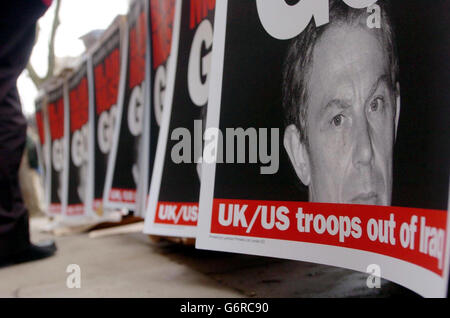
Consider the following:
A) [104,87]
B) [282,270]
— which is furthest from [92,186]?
[282,270]

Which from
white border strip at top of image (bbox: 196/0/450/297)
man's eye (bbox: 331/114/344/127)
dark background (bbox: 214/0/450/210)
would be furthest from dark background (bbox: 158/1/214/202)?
man's eye (bbox: 331/114/344/127)

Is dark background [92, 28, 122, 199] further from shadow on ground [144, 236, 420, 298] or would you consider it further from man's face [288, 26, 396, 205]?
man's face [288, 26, 396, 205]

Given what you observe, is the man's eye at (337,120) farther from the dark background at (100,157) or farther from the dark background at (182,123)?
the dark background at (100,157)

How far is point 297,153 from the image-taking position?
2.56 ft

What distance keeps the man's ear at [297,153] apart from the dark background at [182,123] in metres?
0.37

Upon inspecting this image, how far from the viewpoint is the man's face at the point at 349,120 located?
0.63 meters

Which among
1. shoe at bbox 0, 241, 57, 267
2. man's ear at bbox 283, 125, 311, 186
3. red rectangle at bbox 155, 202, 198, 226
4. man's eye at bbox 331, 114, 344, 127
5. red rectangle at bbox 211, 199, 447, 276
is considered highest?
man's eye at bbox 331, 114, 344, 127

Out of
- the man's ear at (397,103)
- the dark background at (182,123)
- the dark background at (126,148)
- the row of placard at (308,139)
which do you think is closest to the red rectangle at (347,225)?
the row of placard at (308,139)

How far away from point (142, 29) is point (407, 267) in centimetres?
143

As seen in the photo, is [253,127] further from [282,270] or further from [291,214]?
[282,270]

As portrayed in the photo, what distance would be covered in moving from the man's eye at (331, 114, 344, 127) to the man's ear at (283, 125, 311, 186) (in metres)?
0.08

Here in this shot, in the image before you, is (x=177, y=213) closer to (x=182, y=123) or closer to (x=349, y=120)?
(x=182, y=123)

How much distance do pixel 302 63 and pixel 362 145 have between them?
0.19 metres

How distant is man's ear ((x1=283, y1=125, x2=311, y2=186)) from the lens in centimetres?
76
